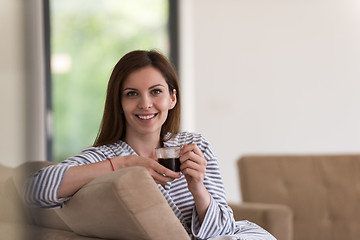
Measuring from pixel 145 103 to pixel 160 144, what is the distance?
0.18 metres

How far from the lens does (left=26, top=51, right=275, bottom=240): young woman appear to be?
4.86ft

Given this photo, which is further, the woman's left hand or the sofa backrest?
the sofa backrest

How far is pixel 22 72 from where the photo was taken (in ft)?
1.54

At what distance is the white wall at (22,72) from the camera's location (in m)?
0.47

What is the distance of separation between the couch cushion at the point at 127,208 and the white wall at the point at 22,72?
2.11ft

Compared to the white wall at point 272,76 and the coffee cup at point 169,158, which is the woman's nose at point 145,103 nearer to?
the coffee cup at point 169,158

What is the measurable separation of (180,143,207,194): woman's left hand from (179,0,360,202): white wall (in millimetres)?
3899

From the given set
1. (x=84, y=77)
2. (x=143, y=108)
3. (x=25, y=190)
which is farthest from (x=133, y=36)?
(x=25, y=190)

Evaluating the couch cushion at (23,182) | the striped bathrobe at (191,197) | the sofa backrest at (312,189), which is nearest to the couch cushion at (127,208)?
the striped bathrobe at (191,197)

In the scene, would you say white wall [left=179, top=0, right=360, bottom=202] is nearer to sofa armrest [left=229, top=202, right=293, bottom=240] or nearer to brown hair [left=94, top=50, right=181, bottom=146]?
sofa armrest [left=229, top=202, right=293, bottom=240]

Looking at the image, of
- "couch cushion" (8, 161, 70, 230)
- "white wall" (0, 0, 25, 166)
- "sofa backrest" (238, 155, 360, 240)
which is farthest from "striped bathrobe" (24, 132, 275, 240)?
"sofa backrest" (238, 155, 360, 240)

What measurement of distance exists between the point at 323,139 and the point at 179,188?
4.14 metres

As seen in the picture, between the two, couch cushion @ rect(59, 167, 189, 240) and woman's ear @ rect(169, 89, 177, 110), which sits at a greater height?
woman's ear @ rect(169, 89, 177, 110)

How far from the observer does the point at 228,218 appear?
155 centimetres
